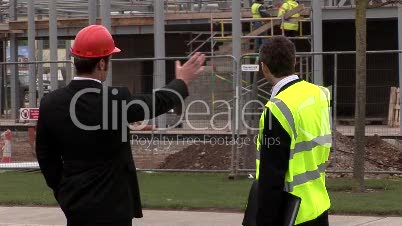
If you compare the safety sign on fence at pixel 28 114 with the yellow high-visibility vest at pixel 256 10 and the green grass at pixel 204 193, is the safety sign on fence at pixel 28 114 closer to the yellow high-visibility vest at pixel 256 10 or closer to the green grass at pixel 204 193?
the green grass at pixel 204 193

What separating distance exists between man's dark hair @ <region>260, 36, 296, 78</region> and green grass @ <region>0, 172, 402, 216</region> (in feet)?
20.2


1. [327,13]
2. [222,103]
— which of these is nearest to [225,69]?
[222,103]

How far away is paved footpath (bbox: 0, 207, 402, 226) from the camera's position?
33.2 feet

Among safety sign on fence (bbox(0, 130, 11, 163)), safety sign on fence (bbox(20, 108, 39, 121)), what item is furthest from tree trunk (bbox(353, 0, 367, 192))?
safety sign on fence (bbox(0, 130, 11, 163))

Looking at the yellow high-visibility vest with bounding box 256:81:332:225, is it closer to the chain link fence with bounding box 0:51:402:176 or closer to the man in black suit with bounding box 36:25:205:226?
the man in black suit with bounding box 36:25:205:226

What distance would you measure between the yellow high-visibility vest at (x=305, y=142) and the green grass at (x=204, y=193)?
6029mm

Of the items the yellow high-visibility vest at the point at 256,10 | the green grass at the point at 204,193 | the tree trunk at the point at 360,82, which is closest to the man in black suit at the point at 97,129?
the green grass at the point at 204,193

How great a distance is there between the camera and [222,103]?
15.4m

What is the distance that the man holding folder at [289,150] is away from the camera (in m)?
4.72

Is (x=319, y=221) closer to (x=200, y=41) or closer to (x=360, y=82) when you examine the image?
(x=360, y=82)

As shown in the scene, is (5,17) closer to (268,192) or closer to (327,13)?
(327,13)

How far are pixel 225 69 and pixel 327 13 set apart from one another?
10.5m

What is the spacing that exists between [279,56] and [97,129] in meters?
1.17

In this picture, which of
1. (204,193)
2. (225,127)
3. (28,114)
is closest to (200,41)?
(28,114)
